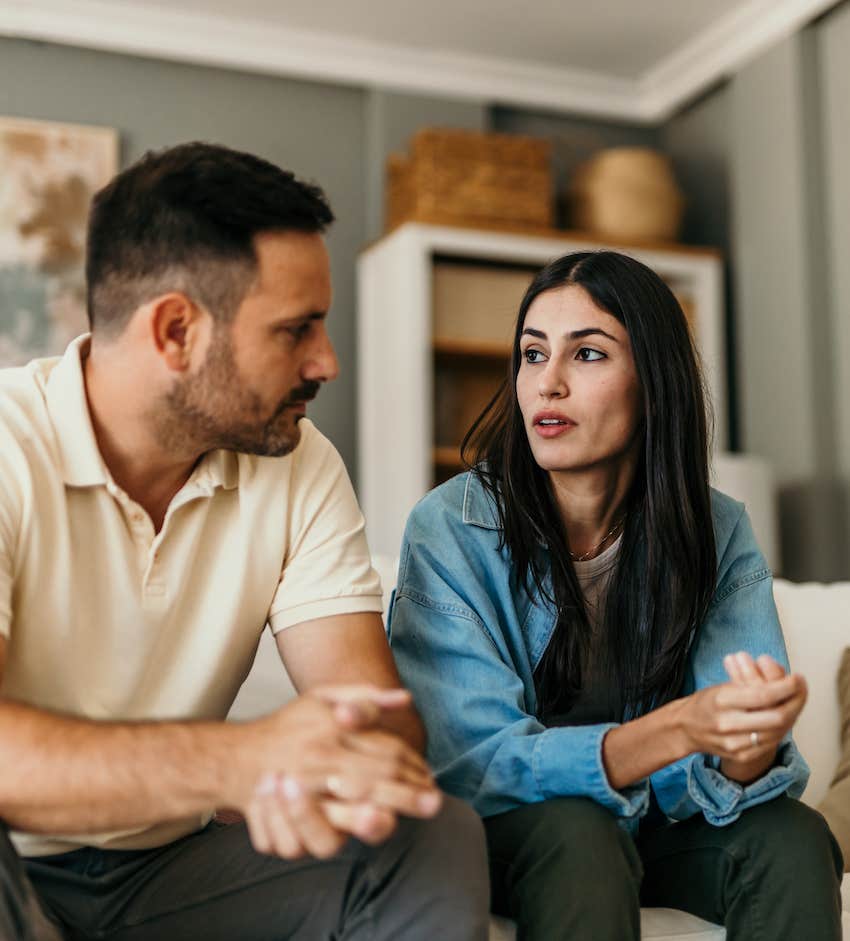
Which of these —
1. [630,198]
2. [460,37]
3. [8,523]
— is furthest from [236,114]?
[8,523]

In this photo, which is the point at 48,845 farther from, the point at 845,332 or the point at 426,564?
the point at 845,332

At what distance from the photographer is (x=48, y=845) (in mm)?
1269

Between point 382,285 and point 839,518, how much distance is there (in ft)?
5.50

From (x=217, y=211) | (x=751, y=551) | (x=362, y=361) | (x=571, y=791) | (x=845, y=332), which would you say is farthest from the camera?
(x=362, y=361)

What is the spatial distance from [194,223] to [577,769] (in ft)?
2.38

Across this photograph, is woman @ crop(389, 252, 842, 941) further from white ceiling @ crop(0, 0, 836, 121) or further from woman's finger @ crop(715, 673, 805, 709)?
white ceiling @ crop(0, 0, 836, 121)

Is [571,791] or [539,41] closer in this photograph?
[571,791]

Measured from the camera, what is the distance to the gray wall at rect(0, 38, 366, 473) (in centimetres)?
407

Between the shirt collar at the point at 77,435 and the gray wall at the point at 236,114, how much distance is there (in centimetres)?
283

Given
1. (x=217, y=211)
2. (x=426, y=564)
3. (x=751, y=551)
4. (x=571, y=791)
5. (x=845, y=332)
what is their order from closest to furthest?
(x=217, y=211) < (x=571, y=791) < (x=426, y=564) < (x=751, y=551) < (x=845, y=332)

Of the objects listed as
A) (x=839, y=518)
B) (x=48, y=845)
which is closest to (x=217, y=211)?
(x=48, y=845)

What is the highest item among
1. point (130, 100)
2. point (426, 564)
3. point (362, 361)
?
point (130, 100)

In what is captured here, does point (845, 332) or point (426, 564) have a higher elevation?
point (845, 332)

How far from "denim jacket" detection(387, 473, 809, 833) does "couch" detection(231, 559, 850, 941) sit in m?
0.34
